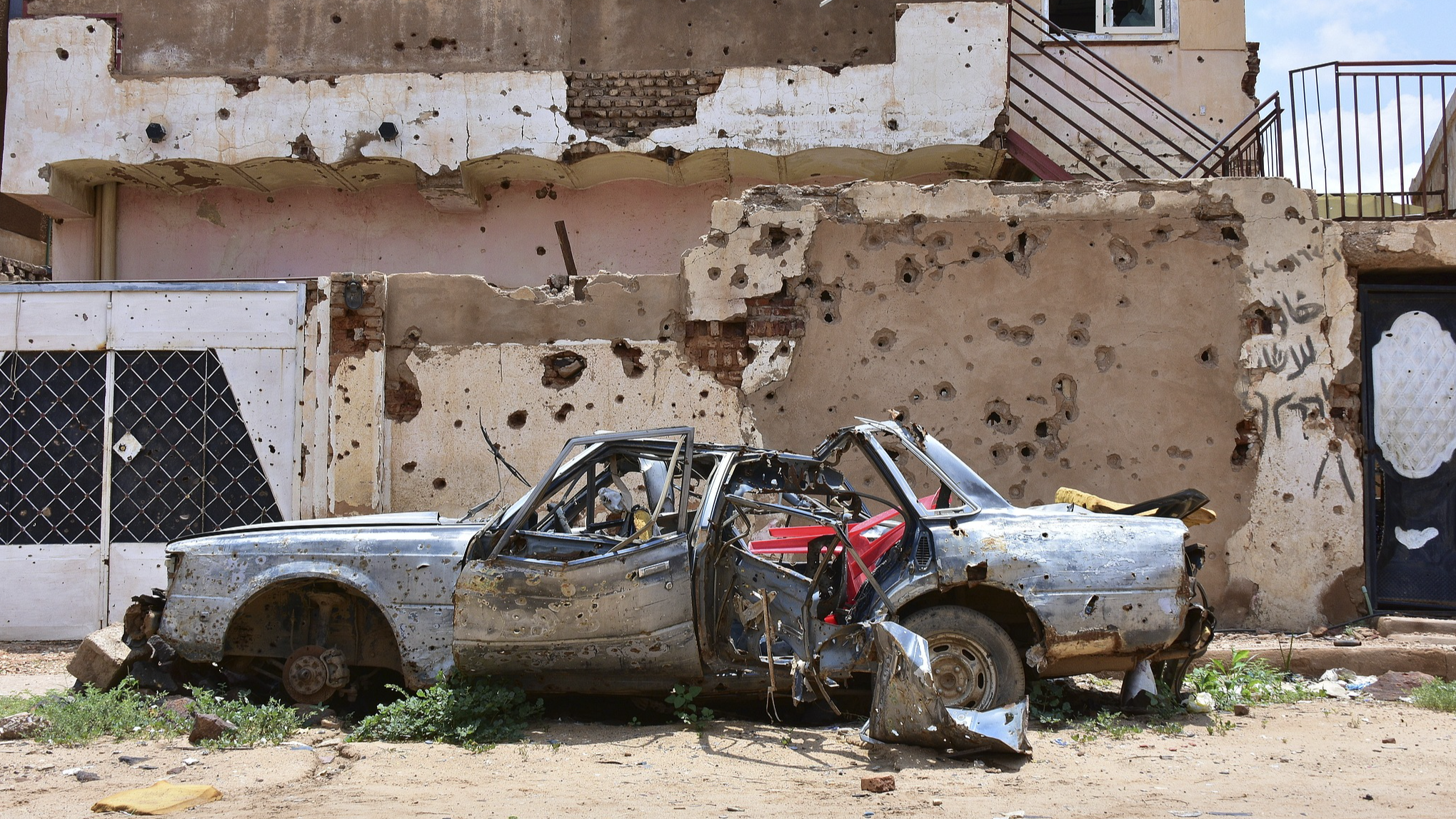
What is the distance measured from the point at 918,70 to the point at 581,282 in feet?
15.5

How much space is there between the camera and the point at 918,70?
1127cm

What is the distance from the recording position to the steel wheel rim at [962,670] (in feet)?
16.8

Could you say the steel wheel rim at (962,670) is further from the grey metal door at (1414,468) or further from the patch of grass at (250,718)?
the grey metal door at (1414,468)

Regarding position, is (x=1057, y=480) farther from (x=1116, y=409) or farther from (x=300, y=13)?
(x=300, y=13)

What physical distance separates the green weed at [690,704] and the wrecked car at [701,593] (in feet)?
0.16

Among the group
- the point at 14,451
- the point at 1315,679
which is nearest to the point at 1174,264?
the point at 1315,679

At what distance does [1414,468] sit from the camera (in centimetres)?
805

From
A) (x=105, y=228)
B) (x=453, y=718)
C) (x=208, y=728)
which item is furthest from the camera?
(x=105, y=228)

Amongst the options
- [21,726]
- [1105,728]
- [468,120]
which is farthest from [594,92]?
[1105,728]

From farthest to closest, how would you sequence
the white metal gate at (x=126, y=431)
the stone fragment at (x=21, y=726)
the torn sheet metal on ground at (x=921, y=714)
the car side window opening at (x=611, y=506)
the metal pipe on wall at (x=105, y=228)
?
the metal pipe on wall at (x=105, y=228), the white metal gate at (x=126, y=431), the car side window opening at (x=611, y=506), the stone fragment at (x=21, y=726), the torn sheet metal on ground at (x=921, y=714)

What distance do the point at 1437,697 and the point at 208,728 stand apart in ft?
19.6

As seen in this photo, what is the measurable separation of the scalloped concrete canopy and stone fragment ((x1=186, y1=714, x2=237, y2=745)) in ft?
24.5

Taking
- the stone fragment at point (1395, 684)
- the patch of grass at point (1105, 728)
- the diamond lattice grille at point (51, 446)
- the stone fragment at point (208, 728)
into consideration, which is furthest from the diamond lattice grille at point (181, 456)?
the stone fragment at point (1395, 684)

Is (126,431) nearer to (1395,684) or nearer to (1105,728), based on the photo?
(1105,728)
